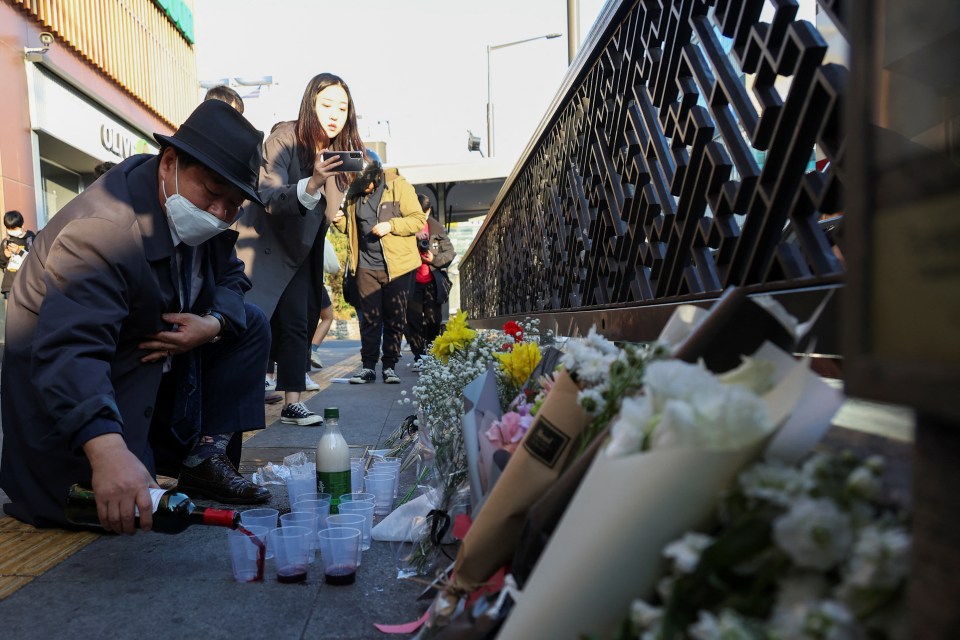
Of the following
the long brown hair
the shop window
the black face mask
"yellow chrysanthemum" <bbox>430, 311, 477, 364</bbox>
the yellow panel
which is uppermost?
the yellow panel

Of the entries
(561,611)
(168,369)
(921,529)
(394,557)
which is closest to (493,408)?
(394,557)

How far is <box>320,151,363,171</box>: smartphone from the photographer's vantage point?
4.54m

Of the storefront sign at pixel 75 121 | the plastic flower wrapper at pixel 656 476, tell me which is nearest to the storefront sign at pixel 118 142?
the storefront sign at pixel 75 121

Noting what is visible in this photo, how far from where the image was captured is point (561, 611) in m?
1.05

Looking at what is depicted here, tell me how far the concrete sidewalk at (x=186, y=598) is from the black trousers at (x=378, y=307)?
5.04 metres

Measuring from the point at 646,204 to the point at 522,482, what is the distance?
1.65m

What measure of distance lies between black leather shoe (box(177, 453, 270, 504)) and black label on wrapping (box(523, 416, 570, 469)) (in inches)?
80.0

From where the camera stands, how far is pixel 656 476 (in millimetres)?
920

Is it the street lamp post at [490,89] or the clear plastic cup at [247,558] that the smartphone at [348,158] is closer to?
the clear plastic cup at [247,558]

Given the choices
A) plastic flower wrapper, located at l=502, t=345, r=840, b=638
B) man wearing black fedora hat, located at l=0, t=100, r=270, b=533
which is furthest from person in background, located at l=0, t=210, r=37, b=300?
plastic flower wrapper, located at l=502, t=345, r=840, b=638

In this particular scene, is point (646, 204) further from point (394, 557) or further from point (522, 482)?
point (522, 482)

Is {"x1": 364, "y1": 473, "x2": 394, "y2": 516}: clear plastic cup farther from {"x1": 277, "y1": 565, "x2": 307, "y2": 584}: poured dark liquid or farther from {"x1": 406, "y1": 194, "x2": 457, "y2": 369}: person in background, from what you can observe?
{"x1": 406, "y1": 194, "x2": 457, "y2": 369}: person in background

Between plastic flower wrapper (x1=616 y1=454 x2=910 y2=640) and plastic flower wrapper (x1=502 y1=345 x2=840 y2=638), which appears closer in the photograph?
plastic flower wrapper (x1=616 y1=454 x2=910 y2=640)

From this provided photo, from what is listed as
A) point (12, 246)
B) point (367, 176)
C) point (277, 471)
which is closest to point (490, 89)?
point (12, 246)
